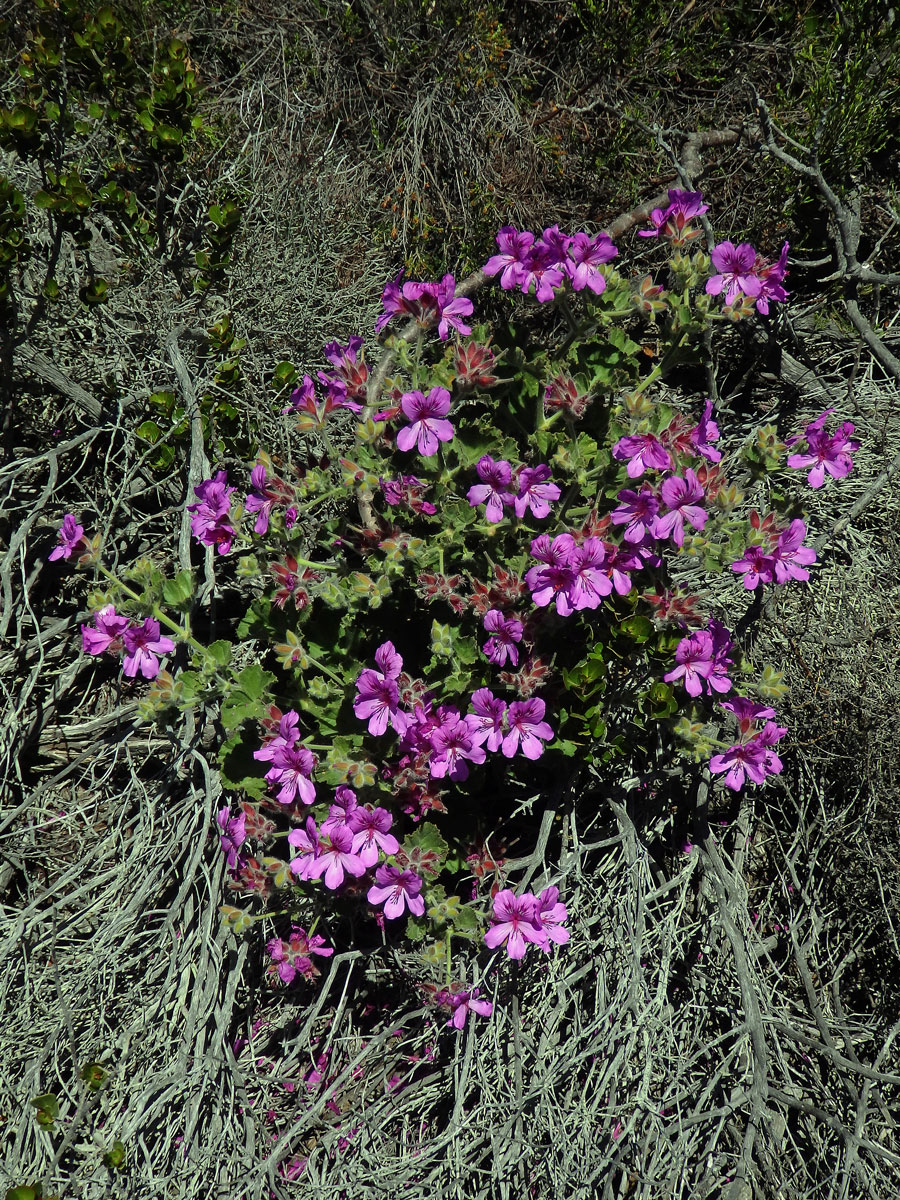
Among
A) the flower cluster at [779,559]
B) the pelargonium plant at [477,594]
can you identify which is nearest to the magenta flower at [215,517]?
the pelargonium plant at [477,594]

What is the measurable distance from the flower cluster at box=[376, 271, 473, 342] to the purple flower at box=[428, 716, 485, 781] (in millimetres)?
898

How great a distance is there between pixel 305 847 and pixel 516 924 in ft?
1.73

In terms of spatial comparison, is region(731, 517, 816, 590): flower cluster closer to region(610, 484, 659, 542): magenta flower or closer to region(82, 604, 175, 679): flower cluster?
region(610, 484, 659, 542): magenta flower

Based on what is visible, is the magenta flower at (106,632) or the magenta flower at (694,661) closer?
the magenta flower at (694,661)

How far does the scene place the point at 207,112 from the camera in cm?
301

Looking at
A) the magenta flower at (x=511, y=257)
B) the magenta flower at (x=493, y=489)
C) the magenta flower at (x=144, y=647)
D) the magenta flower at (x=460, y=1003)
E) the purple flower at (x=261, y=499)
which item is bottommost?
the magenta flower at (x=460, y=1003)

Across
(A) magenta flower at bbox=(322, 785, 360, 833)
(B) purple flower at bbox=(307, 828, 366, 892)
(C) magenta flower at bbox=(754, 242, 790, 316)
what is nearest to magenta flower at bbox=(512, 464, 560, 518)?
(C) magenta flower at bbox=(754, 242, 790, 316)

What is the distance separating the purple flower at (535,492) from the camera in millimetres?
1895

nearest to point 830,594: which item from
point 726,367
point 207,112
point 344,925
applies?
point 726,367

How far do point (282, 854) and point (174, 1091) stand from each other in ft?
2.10

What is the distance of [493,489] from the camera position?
6.34 ft

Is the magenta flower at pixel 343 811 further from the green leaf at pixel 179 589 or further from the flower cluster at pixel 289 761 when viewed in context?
the green leaf at pixel 179 589

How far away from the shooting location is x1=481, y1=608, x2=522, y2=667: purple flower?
6.22ft

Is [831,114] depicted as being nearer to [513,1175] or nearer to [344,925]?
[344,925]
